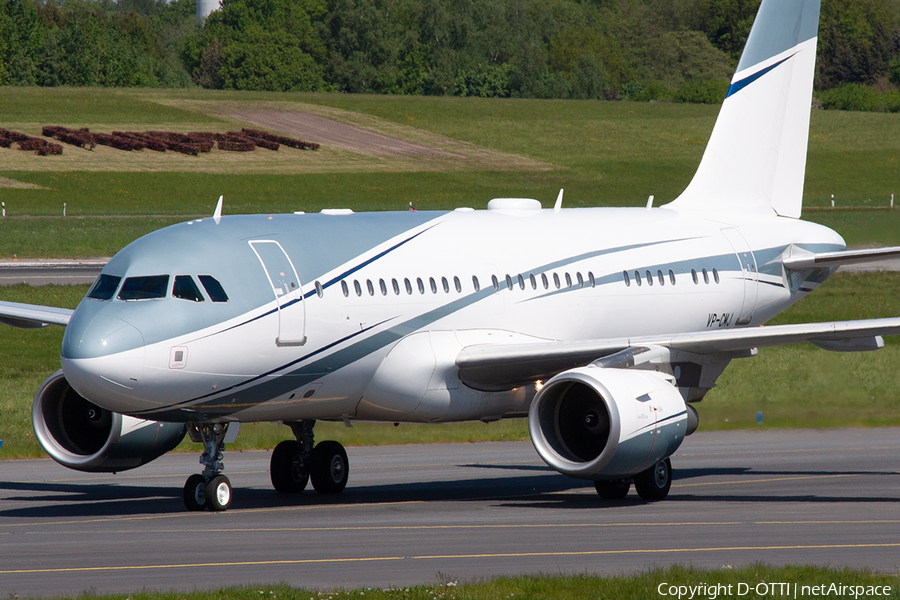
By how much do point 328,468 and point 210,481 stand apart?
3.52 metres

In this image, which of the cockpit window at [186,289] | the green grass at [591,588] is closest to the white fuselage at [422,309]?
the cockpit window at [186,289]

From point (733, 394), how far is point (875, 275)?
85.3 feet

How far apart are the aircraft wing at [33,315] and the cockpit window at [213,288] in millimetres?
4954

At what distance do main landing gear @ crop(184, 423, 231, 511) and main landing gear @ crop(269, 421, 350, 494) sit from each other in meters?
2.94

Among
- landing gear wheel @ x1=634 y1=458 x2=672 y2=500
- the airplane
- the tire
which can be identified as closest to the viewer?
the airplane

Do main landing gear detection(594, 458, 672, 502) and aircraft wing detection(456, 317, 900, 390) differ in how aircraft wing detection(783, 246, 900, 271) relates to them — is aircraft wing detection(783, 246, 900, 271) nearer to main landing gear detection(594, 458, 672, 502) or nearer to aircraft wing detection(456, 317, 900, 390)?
aircraft wing detection(456, 317, 900, 390)

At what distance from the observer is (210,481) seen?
21.8m

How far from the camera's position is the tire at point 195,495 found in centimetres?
2195

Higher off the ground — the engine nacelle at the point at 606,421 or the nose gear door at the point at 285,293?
the nose gear door at the point at 285,293

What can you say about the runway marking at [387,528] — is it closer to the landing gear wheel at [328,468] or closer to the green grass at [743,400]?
the landing gear wheel at [328,468]

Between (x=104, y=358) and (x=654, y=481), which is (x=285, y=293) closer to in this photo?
(x=104, y=358)

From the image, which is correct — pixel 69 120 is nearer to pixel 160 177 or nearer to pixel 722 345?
pixel 160 177

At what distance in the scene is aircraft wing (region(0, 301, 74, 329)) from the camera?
2505 centimetres
